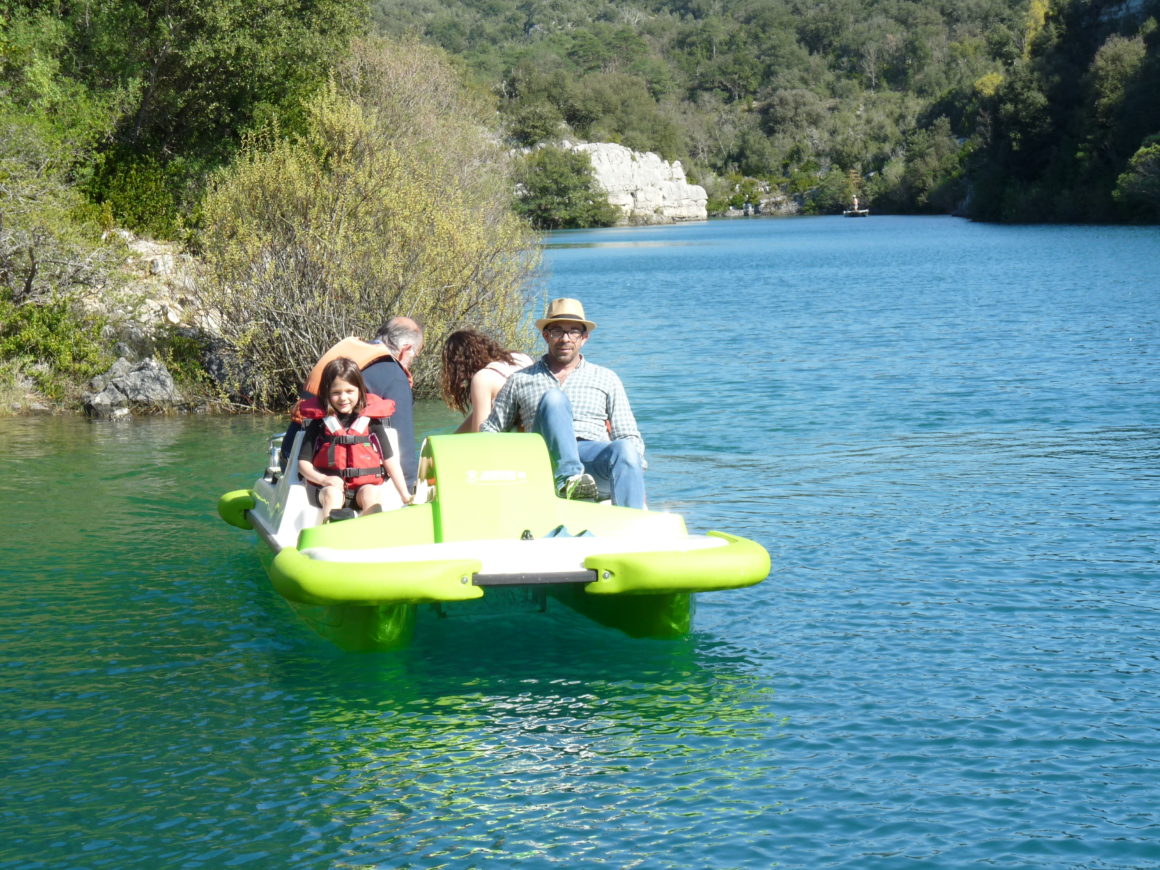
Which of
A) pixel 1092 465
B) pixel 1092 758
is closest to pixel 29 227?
pixel 1092 465

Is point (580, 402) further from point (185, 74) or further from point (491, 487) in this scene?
point (185, 74)

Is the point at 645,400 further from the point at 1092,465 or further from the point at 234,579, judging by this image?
the point at 234,579

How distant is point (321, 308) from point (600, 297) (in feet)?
80.4

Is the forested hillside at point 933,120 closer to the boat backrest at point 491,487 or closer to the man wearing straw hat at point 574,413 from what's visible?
the man wearing straw hat at point 574,413

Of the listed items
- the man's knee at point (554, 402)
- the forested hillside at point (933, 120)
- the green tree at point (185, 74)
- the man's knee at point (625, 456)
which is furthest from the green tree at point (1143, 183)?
the man's knee at point (554, 402)

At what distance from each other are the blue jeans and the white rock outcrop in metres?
127

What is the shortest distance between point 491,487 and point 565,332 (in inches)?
68.6

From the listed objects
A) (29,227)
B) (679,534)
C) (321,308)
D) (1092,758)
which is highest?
(29,227)

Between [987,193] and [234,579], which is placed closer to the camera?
[234,579]

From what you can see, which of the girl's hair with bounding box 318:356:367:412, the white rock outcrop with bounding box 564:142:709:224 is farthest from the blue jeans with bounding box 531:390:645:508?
the white rock outcrop with bounding box 564:142:709:224

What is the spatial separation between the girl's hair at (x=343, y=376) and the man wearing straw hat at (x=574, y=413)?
0.85 metres

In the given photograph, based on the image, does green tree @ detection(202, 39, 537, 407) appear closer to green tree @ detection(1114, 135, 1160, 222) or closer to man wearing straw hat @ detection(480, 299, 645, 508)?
man wearing straw hat @ detection(480, 299, 645, 508)

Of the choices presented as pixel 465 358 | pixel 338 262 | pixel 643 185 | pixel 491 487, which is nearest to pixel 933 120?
pixel 643 185

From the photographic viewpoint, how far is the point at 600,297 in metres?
42.1
